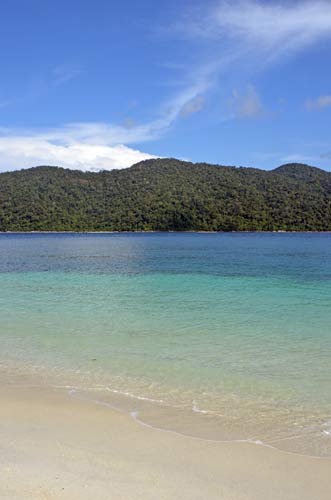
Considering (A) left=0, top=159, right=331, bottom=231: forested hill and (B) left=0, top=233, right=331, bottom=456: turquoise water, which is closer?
(B) left=0, top=233, right=331, bottom=456: turquoise water

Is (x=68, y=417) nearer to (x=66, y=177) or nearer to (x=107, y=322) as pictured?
(x=107, y=322)

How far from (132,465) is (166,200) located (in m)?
134

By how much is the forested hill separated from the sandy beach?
11478cm

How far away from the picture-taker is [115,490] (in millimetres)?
3869

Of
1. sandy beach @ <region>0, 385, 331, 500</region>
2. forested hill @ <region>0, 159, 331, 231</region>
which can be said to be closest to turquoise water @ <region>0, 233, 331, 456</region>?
sandy beach @ <region>0, 385, 331, 500</region>

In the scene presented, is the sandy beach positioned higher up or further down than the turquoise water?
higher up

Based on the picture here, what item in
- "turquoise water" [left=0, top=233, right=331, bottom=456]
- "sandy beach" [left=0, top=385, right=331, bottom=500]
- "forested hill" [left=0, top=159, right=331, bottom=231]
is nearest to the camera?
"sandy beach" [left=0, top=385, right=331, bottom=500]

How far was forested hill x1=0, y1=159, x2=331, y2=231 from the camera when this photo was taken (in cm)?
A: 12294

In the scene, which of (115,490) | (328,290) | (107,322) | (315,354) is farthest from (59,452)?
(328,290)

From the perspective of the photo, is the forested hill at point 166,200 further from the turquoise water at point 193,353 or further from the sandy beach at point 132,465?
the sandy beach at point 132,465

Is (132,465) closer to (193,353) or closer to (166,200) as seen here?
(193,353)

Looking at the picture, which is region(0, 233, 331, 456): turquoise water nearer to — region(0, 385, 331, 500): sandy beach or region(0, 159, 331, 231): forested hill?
region(0, 385, 331, 500): sandy beach

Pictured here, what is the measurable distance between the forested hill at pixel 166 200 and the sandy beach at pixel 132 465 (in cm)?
11478

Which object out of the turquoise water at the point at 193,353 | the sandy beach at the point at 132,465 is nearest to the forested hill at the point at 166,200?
the turquoise water at the point at 193,353
